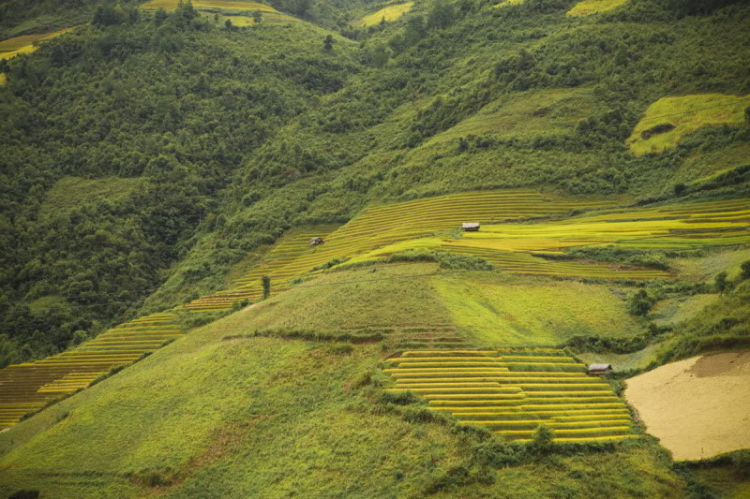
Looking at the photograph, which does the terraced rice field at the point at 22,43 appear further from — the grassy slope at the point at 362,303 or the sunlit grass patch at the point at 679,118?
the sunlit grass patch at the point at 679,118

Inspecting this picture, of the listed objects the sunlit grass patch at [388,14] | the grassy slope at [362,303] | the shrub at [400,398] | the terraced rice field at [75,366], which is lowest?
the terraced rice field at [75,366]

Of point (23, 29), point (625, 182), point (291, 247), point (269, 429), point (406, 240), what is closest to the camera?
point (269, 429)

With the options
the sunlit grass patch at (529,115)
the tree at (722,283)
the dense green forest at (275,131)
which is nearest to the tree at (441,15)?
the dense green forest at (275,131)

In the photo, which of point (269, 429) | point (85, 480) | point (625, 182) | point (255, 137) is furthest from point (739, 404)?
point (255, 137)

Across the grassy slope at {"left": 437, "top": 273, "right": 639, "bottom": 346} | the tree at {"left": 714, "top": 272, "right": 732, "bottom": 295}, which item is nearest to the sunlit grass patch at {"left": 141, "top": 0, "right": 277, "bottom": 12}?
the grassy slope at {"left": 437, "top": 273, "right": 639, "bottom": 346}

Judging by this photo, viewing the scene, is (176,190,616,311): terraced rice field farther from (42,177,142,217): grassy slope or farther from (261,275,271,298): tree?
(42,177,142,217): grassy slope

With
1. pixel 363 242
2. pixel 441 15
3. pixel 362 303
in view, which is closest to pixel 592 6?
pixel 441 15

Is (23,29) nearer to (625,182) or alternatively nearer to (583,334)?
(625,182)
